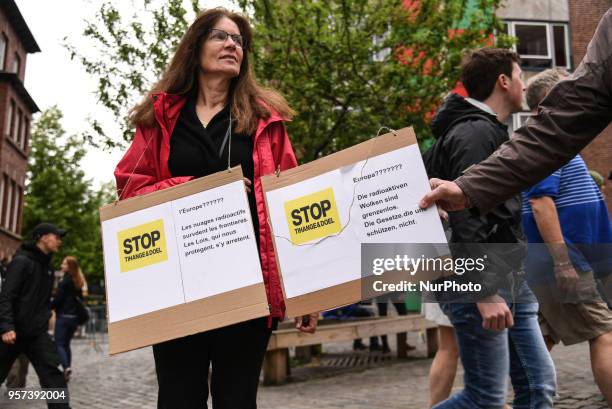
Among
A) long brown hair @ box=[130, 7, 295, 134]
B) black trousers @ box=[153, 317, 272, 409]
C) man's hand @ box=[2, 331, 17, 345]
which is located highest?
long brown hair @ box=[130, 7, 295, 134]

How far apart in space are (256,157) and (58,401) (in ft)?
14.6

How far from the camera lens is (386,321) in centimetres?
991

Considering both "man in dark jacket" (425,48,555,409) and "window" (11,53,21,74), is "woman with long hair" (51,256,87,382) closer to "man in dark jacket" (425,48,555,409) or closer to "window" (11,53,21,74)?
"man in dark jacket" (425,48,555,409)

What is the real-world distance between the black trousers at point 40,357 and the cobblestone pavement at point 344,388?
0.77 m

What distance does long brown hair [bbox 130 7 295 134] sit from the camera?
112 inches

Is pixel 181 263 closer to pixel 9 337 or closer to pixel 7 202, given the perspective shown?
pixel 9 337

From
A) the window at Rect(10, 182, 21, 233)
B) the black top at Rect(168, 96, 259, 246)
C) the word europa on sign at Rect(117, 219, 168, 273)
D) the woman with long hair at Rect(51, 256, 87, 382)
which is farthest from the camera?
the window at Rect(10, 182, 21, 233)

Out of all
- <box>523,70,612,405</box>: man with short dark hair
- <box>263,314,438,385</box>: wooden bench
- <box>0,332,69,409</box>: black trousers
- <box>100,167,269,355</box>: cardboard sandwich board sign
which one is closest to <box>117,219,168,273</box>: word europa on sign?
<box>100,167,269,355</box>: cardboard sandwich board sign

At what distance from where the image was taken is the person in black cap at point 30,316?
251 inches

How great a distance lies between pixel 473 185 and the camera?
7.64 ft

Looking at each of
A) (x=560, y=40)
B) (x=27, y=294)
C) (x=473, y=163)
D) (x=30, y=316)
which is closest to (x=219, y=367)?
(x=473, y=163)

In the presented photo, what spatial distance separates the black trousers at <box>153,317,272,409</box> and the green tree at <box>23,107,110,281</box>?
38.5m

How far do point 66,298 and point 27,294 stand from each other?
423cm

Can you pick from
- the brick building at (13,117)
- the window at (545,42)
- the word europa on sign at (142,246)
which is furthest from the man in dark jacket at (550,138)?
the brick building at (13,117)
